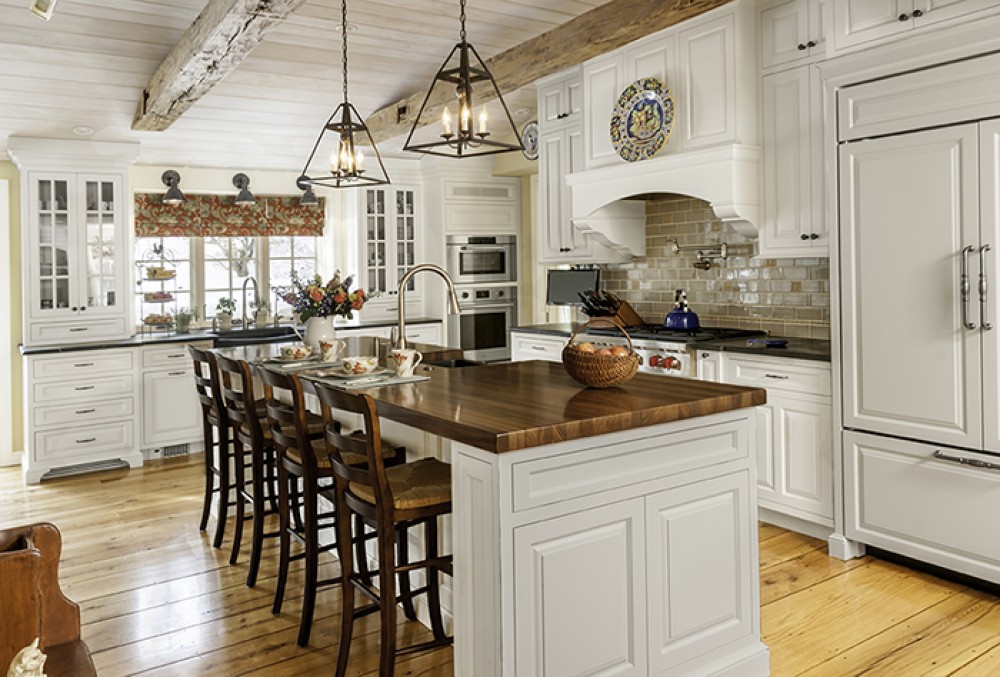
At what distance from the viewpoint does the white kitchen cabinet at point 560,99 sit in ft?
17.5

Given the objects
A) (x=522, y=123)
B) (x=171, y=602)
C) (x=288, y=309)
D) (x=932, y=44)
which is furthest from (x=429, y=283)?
(x=932, y=44)

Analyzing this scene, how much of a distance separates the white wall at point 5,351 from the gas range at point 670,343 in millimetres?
4658

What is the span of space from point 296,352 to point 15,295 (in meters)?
3.61

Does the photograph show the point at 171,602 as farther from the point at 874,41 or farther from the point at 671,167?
the point at 874,41

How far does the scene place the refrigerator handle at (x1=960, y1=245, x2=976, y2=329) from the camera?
123 inches

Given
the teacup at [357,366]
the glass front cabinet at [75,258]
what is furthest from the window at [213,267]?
the teacup at [357,366]

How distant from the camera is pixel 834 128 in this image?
3.57m

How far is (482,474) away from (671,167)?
287 centimetres

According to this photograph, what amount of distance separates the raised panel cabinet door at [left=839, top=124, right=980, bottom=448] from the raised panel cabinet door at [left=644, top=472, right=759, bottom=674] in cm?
122

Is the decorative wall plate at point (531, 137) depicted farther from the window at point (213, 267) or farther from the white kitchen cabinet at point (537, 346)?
the window at point (213, 267)

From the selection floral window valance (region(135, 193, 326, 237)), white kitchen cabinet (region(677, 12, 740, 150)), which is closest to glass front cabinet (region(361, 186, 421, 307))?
floral window valance (region(135, 193, 326, 237))

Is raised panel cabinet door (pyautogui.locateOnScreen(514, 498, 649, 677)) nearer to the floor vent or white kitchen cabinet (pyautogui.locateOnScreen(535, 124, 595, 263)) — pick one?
white kitchen cabinet (pyautogui.locateOnScreen(535, 124, 595, 263))

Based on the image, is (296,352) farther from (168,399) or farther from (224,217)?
(224,217)

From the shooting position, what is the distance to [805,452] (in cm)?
388
